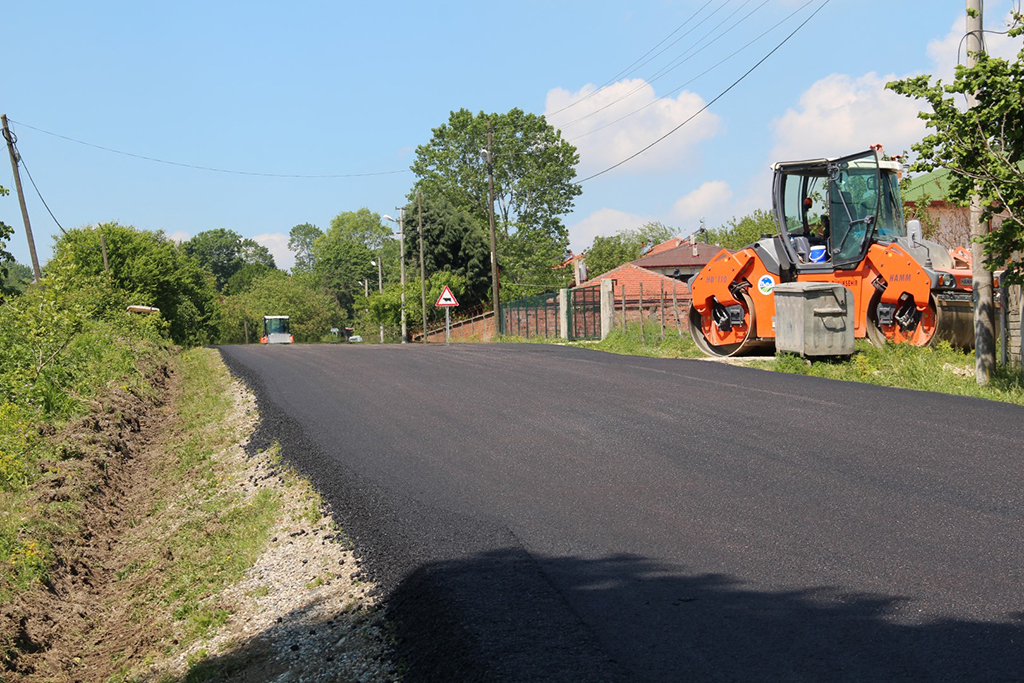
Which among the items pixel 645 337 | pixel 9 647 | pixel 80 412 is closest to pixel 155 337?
pixel 645 337

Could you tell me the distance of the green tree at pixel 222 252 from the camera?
163875 millimetres

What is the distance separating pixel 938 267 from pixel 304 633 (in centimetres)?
1463

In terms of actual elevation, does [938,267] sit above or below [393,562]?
above

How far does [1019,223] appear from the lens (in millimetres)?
11227

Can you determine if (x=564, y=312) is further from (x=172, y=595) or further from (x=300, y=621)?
(x=300, y=621)

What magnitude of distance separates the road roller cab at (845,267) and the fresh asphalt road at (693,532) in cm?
445

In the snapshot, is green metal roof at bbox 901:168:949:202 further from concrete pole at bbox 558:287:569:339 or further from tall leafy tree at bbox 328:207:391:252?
tall leafy tree at bbox 328:207:391:252

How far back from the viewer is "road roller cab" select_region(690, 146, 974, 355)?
1594 centimetres

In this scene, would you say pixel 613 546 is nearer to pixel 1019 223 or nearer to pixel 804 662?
pixel 804 662

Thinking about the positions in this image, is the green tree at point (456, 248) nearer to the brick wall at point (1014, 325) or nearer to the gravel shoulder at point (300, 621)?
the brick wall at point (1014, 325)

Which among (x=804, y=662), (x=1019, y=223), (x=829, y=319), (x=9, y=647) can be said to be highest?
(x=1019, y=223)

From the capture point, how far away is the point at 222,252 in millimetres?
168625

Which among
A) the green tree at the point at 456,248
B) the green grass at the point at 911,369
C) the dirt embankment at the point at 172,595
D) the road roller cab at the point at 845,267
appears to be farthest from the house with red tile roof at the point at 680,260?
the dirt embankment at the point at 172,595

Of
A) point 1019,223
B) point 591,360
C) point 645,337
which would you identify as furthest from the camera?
point 645,337
